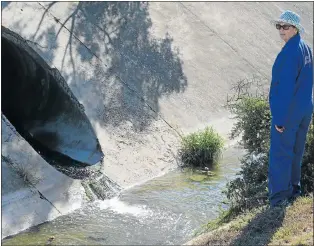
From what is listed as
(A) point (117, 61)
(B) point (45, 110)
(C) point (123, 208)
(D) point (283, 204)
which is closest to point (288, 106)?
(D) point (283, 204)

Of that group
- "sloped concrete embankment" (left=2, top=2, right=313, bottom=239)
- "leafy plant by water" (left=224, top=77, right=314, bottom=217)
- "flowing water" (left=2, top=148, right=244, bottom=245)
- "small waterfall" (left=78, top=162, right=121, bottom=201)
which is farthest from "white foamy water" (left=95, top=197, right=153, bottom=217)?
"leafy plant by water" (left=224, top=77, right=314, bottom=217)

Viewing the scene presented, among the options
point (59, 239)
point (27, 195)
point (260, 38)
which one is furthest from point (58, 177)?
point (260, 38)

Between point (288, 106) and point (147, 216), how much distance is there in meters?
2.65

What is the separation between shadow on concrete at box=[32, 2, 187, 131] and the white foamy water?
60.3 inches

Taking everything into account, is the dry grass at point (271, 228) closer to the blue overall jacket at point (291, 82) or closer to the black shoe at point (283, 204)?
the black shoe at point (283, 204)

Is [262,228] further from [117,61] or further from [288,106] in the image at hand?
[117,61]

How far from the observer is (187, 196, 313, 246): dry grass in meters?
5.12

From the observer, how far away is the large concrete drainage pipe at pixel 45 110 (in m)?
8.79

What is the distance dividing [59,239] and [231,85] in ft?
17.5

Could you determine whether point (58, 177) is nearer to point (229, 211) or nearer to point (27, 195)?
point (27, 195)

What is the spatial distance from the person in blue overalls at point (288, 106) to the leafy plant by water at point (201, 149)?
297 centimetres

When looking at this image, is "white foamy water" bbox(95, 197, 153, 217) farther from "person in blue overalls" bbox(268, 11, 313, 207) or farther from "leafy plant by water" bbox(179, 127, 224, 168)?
"person in blue overalls" bbox(268, 11, 313, 207)

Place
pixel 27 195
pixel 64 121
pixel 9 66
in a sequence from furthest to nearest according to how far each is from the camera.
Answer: pixel 9 66 → pixel 64 121 → pixel 27 195

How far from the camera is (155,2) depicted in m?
12.1
